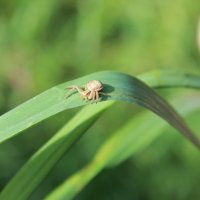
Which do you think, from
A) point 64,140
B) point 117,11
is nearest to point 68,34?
point 117,11

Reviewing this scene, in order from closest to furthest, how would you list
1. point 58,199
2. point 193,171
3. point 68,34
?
point 58,199
point 193,171
point 68,34

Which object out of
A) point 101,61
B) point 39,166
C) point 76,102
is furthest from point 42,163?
point 101,61

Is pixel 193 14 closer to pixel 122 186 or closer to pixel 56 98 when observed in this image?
pixel 122 186

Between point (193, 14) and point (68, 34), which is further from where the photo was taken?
point (68, 34)

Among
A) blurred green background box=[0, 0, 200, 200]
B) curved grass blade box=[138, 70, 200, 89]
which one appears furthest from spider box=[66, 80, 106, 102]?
blurred green background box=[0, 0, 200, 200]

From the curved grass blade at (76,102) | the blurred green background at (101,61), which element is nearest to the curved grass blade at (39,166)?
the curved grass blade at (76,102)

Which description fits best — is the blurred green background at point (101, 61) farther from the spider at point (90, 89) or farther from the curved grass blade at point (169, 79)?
the spider at point (90, 89)
